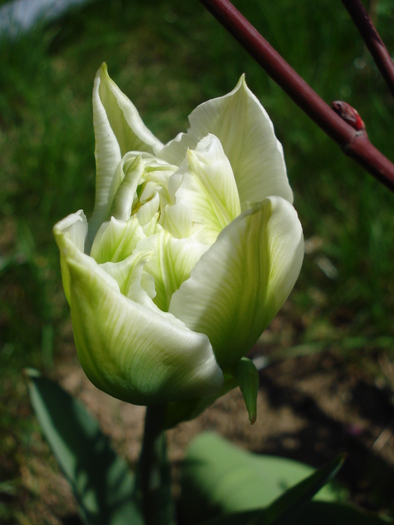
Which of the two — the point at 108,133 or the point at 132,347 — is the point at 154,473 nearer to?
the point at 132,347

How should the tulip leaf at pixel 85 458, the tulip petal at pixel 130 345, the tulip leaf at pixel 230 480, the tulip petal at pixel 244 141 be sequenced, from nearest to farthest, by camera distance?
the tulip petal at pixel 130 345 < the tulip petal at pixel 244 141 < the tulip leaf at pixel 85 458 < the tulip leaf at pixel 230 480

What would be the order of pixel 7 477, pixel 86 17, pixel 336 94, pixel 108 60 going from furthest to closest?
pixel 86 17, pixel 108 60, pixel 336 94, pixel 7 477

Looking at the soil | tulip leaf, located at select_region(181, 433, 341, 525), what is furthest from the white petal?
the soil

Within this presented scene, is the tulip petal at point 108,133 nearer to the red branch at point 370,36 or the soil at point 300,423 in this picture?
the red branch at point 370,36

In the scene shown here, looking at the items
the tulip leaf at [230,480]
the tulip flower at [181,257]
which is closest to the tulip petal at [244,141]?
the tulip flower at [181,257]

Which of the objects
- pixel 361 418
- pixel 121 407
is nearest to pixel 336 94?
pixel 361 418

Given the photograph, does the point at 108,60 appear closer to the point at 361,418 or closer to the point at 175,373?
the point at 361,418

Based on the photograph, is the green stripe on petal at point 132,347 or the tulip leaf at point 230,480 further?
the tulip leaf at point 230,480
